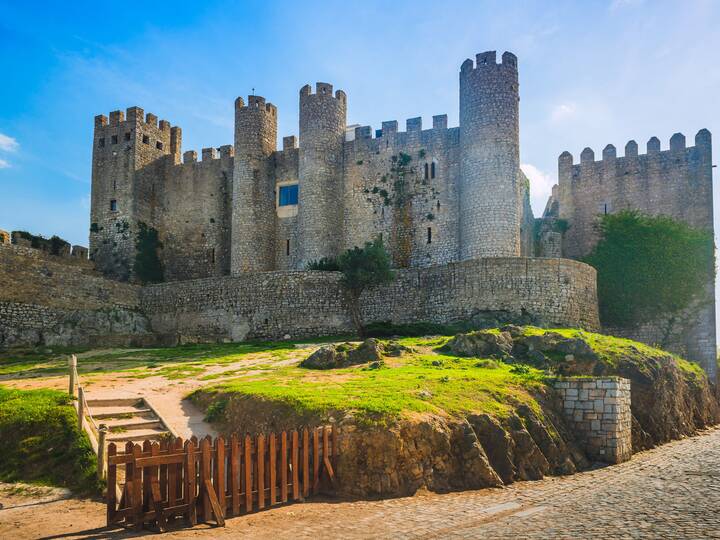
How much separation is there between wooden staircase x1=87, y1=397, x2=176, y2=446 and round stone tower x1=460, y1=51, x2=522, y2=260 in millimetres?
21353

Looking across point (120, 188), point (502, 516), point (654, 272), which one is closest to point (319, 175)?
point (120, 188)

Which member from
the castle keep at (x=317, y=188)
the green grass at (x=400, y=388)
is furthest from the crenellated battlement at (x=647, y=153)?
the green grass at (x=400, y=388)

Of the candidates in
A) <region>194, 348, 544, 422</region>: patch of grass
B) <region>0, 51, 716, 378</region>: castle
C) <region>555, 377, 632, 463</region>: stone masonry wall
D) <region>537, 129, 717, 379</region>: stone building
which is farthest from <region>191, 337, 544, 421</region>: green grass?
<region>537, 129, 717, 379</region>: stone building

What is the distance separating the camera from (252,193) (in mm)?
41094

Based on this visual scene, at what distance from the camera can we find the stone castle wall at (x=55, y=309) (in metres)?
30.5

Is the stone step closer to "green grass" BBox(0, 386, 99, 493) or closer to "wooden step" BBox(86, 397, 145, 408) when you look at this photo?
"green grass" BBox(0, 386, 99, 493)

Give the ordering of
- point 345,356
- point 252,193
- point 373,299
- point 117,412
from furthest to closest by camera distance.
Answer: point 252,193 < point 373,299 < point 345,356 < point 117,412

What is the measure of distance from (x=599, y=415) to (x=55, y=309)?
81.4 feet

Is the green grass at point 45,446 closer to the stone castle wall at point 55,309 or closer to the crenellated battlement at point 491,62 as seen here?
the stone castle wall at point 55,309

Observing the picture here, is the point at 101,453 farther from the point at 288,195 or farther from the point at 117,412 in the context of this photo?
the point at 288,195

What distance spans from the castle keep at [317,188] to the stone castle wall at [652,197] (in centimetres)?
269

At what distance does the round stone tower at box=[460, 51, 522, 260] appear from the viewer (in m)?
34.1

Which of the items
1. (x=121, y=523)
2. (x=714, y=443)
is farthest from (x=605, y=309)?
(x=121, y=523)

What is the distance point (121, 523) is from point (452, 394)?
7.74 meters
